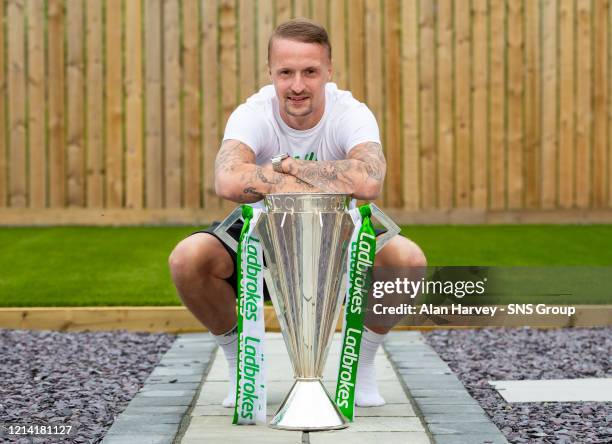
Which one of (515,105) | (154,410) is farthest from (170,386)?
(515,105)

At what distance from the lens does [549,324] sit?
5.15 m

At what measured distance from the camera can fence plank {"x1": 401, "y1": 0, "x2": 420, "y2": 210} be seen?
8352 mm

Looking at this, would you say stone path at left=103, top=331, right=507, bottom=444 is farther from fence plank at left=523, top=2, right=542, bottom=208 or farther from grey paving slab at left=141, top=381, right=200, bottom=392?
fence plank at left=523, top=2, right=542, bottom=208

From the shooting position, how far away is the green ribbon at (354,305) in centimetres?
319

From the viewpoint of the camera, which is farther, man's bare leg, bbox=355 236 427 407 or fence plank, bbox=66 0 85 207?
fence plank, bbox=66 0 85 207

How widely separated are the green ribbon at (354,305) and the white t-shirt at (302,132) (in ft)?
1.36

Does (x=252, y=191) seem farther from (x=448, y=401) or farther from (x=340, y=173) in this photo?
(x=448, y=401)

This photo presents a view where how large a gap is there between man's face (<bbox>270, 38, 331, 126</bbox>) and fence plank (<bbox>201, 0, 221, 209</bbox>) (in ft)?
15.8

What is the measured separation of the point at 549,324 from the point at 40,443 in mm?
2828

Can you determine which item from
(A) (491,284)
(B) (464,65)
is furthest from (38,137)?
(A) (491,284)

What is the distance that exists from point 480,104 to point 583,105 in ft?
2.75

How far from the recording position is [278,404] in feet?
11.7

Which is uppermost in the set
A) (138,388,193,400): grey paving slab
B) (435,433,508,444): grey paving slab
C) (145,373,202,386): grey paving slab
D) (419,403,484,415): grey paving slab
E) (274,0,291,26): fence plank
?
(274,0,291,26): fence plank
